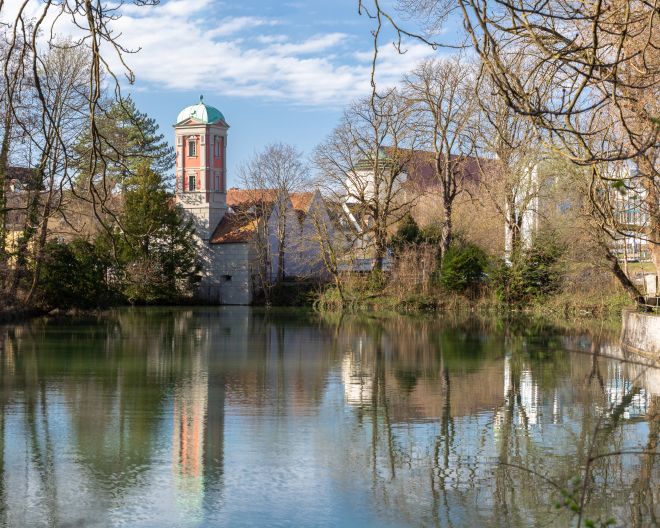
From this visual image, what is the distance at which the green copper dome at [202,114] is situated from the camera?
5712cm

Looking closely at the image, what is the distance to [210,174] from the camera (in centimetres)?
5700

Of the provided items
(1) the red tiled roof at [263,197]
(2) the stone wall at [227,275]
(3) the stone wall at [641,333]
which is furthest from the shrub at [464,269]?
(3) the stone wall at [641,333]

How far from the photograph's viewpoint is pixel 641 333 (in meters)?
20.8

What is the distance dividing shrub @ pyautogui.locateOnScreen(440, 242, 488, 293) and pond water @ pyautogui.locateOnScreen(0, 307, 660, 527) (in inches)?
690

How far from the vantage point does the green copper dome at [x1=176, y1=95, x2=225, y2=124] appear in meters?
57.1

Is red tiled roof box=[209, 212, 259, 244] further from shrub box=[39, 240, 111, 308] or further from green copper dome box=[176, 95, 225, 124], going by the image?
shrub box=[39, 240, 111, 308]

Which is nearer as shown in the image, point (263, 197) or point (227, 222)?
point (263, 197)

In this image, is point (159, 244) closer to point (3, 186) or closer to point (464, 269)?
point (464, 269)

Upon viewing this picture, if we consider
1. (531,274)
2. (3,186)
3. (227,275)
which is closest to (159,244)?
(227,275)

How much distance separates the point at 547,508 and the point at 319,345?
16461mm

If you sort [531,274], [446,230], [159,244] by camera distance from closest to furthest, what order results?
[531,274]
[446,230]
[159,244]

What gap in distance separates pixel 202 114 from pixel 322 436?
4748 centimetres

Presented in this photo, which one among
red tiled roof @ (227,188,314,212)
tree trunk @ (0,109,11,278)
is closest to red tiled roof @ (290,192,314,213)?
red tiled roof @ (227,188,314,212)

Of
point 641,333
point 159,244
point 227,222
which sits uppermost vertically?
point 227,222
